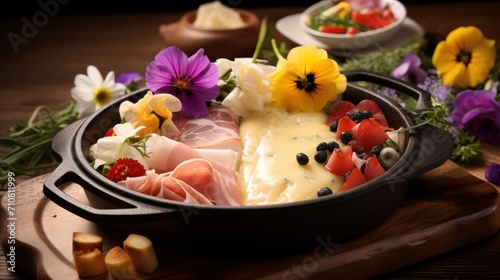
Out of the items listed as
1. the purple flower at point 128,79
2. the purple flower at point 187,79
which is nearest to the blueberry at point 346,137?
the purple flower at point 187,79

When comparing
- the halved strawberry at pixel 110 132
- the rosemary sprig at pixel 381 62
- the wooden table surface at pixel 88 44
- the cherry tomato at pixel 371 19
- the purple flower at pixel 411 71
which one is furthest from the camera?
the cherry tomato at pixel 371 19

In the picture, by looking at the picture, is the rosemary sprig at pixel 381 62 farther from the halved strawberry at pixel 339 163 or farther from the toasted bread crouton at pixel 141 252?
the toasted bread crouton at pixel 141 252

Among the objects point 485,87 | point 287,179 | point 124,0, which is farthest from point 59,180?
point 124,0

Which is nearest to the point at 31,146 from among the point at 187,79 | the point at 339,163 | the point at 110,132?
the point at 110,132

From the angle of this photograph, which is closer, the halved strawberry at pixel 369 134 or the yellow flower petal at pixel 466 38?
the halved strawberry at pixel 369 134

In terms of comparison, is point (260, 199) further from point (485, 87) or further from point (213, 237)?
point (485, 87)

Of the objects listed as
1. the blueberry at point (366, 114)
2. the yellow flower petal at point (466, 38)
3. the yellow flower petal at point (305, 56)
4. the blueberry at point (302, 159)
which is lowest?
the yellow flower petal at point (466, 38)
